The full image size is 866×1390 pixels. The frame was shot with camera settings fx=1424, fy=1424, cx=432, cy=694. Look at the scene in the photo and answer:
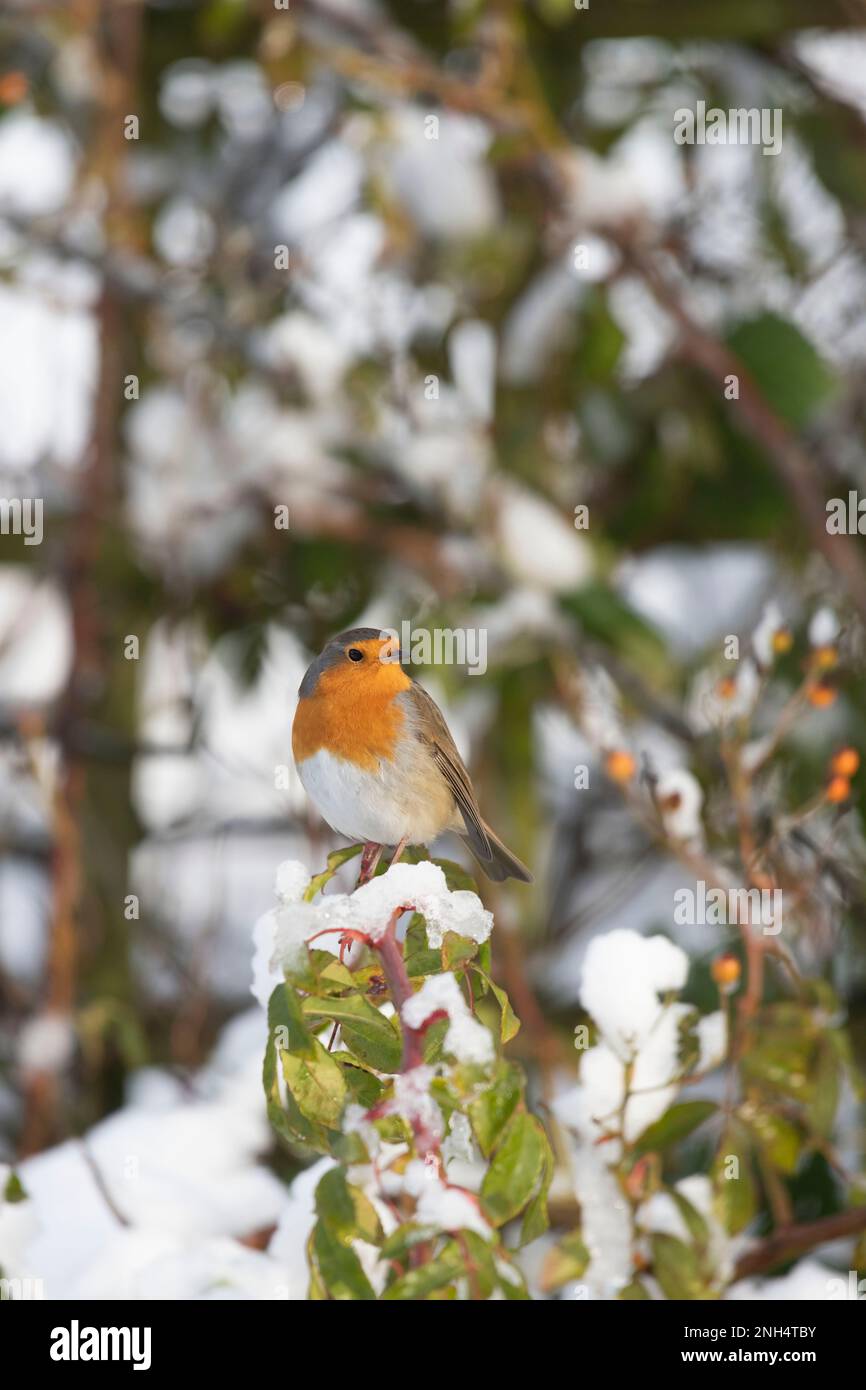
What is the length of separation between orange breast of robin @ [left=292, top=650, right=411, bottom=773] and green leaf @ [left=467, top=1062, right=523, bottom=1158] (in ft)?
0.83

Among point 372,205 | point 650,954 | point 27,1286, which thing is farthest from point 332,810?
point 372,205

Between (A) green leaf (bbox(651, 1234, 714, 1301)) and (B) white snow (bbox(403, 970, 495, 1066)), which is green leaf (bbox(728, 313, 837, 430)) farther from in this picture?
(B) white snow (bbox(403, 970, 495, 1066))

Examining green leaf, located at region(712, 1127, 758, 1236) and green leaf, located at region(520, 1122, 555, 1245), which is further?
green leaf, located at region(712, 1127, 758, 1236)

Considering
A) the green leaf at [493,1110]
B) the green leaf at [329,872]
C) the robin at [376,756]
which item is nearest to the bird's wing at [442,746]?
the robin at [376,756]

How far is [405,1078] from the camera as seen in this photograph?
63 centimetres

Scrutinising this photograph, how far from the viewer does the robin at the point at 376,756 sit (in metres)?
0.82

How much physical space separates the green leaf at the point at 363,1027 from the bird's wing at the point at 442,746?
0.58ft

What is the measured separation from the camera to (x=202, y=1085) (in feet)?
7.25

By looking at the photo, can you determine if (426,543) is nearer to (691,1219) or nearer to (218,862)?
(218,862)

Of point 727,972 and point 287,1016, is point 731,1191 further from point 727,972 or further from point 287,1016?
point 287,1016

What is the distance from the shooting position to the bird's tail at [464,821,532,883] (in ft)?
2.52

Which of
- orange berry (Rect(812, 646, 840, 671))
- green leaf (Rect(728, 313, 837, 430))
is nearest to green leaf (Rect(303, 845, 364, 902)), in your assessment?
orange berry (Rect(812, 646, 840, 671))

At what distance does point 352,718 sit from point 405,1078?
0.99ft

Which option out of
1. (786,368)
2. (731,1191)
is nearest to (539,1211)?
(731,1191)
